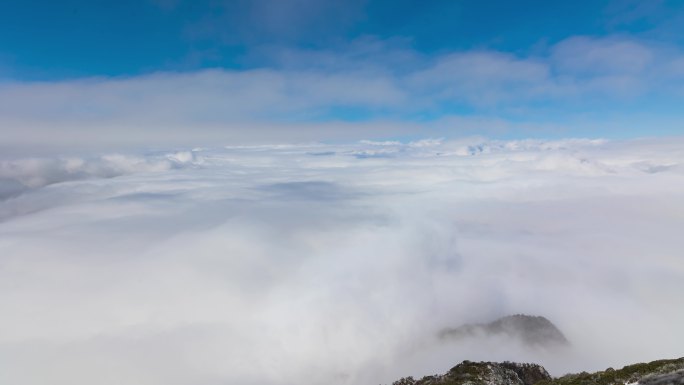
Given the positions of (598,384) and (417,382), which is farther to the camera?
(417,382)

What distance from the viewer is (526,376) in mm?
121438

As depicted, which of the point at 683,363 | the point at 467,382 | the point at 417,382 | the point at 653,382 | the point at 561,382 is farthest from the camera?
the point at 417,382

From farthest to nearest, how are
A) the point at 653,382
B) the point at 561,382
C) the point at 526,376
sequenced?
the point at 526,376
the point at 561,382
the point at 653,382

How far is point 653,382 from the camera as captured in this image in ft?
131

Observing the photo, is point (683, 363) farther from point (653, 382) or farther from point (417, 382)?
point (417, 382)

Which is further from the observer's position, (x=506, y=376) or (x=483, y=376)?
(x=506, y=376)

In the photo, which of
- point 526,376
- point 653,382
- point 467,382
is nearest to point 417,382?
point 467,382

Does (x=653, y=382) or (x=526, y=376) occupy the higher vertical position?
(x=653, y=382)

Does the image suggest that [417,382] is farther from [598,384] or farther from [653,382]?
[653,382]

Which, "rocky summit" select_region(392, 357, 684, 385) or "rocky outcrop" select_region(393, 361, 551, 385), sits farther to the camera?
"rocky outcrop" select_region(393, 361, 551, 385)

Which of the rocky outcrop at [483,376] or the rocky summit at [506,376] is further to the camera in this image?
the rocky outcrop at [483,376]

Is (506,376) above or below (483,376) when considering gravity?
below

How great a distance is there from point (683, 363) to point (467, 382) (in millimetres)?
53384

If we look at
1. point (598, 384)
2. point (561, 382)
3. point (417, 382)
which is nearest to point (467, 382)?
point (417, 382)
